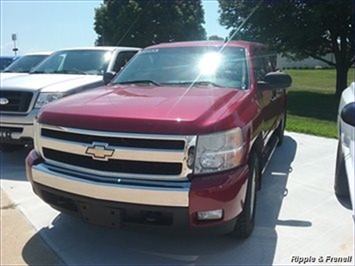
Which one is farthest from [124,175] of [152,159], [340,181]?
[340,181]

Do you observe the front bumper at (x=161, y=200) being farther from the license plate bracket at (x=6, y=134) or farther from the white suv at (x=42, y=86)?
the license plate bracket at (x=6, y=134)

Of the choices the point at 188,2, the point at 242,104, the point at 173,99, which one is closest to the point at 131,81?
the point at 173,99

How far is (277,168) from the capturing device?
5918mm

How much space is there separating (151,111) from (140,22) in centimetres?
3874

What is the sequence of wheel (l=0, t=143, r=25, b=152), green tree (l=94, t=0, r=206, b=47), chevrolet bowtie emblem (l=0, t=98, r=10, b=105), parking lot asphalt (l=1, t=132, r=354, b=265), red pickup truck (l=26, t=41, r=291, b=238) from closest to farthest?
red pickup truck (l=26, t=41, r=291, b=238)
parking lot asphalt (l=1, t=132, r=354, b=265)
chevrolet bowtie emblem (l=0, t=98, r=10, b=105)
wheel (l=0, t=143, r=25, b=152)
green tree (l=94, t=0, r=206, b=47)

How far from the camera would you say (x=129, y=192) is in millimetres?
2951

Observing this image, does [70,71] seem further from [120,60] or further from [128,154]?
[128,154]

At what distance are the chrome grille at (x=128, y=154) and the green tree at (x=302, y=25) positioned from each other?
1403 cm

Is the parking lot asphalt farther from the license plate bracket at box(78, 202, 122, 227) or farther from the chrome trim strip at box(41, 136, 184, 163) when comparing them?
the chrome trim strip at box(41, 136, 184, 163)

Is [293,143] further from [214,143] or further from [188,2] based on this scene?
[188,2]

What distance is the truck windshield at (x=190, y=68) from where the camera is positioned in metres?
4.21

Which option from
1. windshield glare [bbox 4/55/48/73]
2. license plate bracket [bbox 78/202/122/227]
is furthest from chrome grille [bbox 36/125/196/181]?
windshield glare [bbox 4/55/48/73]

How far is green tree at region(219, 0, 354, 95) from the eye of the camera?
16.0 metres

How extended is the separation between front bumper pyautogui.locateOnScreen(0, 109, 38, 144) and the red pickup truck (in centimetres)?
226
